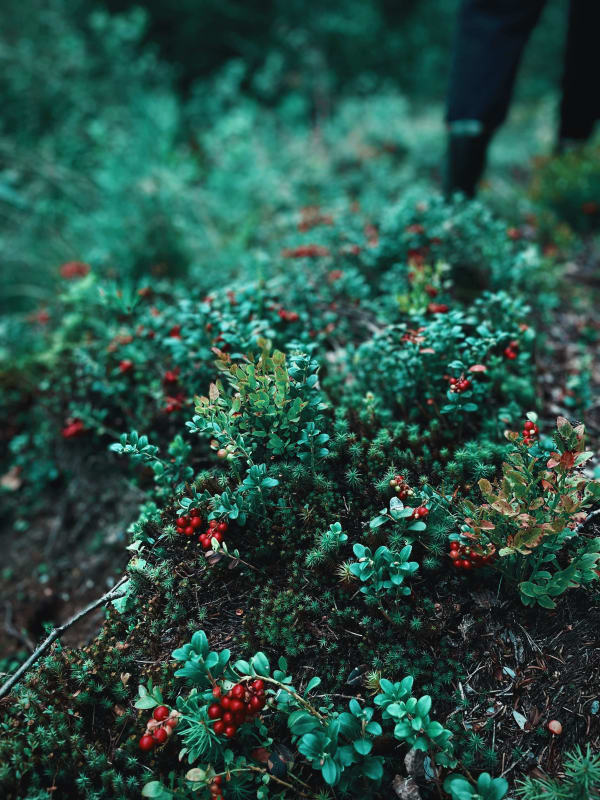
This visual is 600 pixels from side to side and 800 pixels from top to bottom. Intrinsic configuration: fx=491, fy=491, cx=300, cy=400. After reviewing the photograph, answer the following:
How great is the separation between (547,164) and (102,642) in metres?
6.66

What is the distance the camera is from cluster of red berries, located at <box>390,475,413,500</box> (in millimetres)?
1955

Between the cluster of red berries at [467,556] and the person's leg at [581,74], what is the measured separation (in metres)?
4.44

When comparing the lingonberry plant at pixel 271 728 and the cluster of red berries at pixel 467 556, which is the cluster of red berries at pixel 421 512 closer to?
the cluster of red berries at pixel 467 556

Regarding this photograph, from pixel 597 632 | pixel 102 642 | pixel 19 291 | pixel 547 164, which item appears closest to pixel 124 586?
pixel 102 642

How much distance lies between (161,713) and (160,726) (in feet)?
0.14

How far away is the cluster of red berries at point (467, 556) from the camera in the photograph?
5.78 feet

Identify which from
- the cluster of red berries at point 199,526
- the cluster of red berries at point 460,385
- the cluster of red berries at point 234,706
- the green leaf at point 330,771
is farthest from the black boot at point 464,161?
the green leaf at point 330,771

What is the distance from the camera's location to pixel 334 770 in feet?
4.81

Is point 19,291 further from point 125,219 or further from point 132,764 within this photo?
point 132,764

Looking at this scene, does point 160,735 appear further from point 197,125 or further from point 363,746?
point 197,125

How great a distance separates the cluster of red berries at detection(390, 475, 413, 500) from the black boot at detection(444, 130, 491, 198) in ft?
9.86

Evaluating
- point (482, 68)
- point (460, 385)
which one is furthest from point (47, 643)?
point (482, 68)

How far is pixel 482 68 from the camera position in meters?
3.58

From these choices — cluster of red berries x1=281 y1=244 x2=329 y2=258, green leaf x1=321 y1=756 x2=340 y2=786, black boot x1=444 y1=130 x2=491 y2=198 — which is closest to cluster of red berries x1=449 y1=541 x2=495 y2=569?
green leaf x1=321 y1=756 x2=340 y2=786
